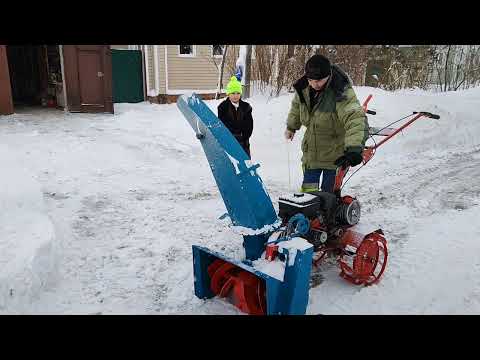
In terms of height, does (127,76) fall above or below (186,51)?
below

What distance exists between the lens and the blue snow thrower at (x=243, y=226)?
8.95ft

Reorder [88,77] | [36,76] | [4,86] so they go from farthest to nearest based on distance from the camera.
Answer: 1. [36,76]
2. [88,77]
3. [4,86]

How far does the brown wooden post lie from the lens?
1098 centimetres

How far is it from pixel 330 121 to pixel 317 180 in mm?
697

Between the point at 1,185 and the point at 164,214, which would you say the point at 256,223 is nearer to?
the point at 164,214

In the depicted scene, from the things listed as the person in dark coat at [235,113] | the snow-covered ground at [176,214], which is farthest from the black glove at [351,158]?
the person in dark coat at [235,113]

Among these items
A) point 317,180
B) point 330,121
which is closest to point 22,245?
point 317,180

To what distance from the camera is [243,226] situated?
3035 millimetres

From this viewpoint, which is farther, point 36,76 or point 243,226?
point 36,76

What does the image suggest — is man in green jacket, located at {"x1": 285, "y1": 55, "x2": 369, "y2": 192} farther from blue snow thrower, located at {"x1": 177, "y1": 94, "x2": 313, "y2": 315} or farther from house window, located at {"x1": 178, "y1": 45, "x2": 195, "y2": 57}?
house window, located at {"x1": 178, "y1": 45, "x2": 195, "y2": 57}

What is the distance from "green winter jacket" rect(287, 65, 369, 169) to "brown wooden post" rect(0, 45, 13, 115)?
10.2 m

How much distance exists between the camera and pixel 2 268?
3012 mm

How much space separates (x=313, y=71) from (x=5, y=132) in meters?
8.43

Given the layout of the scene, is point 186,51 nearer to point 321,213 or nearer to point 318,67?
point 318,67
